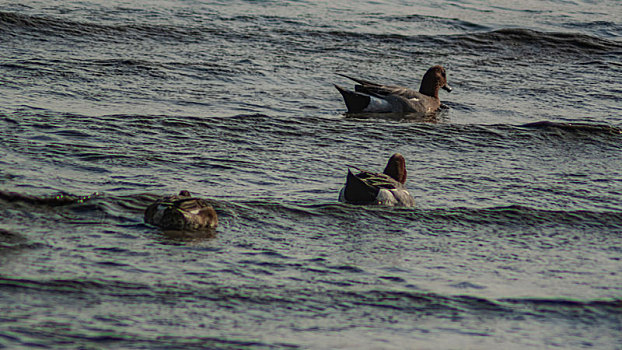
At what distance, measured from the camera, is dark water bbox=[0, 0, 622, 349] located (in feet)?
19.7

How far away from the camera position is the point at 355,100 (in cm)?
1266

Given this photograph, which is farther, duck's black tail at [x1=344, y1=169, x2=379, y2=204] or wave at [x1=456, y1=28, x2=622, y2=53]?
wave at [x1=456, y1=28, x2=622, y2=53]

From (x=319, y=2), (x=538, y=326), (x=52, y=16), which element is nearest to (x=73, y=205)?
(x=538, y=326)

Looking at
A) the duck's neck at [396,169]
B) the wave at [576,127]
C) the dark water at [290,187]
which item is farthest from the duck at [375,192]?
the wave at [576,127]

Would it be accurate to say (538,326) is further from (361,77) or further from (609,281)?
(361,77)

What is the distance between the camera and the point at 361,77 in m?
14.3

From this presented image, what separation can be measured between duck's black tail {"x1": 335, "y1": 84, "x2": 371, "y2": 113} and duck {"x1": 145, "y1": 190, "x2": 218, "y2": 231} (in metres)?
5.51

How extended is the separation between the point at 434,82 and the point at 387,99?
0.99 metres

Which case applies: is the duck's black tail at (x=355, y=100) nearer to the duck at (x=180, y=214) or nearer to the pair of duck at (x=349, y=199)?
the pair of duck at (x=349, y=199)

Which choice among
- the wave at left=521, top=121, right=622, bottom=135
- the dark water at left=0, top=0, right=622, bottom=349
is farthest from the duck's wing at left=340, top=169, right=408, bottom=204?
the wave at left=521, top=121, right=622, bottom=135

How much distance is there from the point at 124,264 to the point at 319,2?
13783 mm

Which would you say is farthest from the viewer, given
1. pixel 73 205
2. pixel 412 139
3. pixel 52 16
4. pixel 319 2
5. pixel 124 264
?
pixel 319 2

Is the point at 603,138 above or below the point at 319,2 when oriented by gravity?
below

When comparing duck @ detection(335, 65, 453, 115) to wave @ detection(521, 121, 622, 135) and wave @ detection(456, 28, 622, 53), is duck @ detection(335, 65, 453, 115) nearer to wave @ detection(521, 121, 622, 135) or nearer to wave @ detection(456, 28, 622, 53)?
wave @ detection(521, 121, 622, 135)
